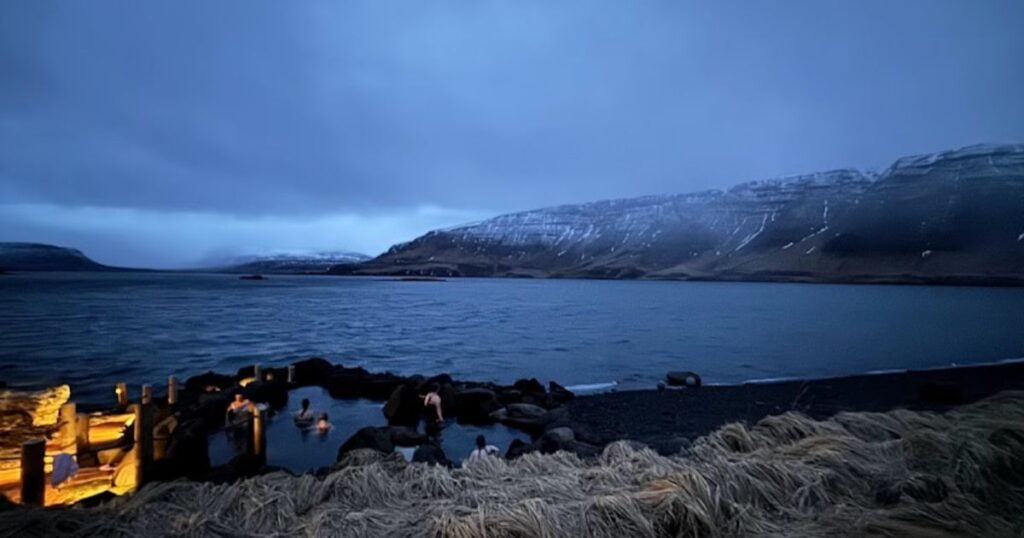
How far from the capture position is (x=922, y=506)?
318 centimetres

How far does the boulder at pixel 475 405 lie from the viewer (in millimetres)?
15367

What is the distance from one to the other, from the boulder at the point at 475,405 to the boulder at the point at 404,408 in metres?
1.21

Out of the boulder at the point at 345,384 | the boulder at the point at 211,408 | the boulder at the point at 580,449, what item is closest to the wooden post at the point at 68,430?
the boulder at the point at 211,408

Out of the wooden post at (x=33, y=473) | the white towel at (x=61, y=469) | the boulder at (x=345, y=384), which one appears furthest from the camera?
A: the boulder at (x=345, y=384)

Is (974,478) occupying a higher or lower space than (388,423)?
higher

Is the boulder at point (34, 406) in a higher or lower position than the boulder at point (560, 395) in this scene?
higher

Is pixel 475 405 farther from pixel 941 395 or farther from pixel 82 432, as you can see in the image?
pixel 941 395

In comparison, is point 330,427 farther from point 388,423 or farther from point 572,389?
point 572,389

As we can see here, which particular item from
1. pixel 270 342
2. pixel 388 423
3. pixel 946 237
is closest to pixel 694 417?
pixel 388 423

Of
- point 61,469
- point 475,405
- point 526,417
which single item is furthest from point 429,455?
point 475,405

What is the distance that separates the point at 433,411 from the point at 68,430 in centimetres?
867

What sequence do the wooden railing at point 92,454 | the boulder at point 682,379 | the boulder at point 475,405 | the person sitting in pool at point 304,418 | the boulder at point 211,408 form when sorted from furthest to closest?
the boulder at point 682,379, the boulder at point 475,405, the person sitting in pool at point 304,418, the boulder at point 211,408, the wooden railing at point 92,454

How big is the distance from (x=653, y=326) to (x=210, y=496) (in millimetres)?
42171

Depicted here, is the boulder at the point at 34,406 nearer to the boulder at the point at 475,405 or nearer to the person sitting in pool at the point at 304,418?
the person sitting in pool at the point at 304,418
